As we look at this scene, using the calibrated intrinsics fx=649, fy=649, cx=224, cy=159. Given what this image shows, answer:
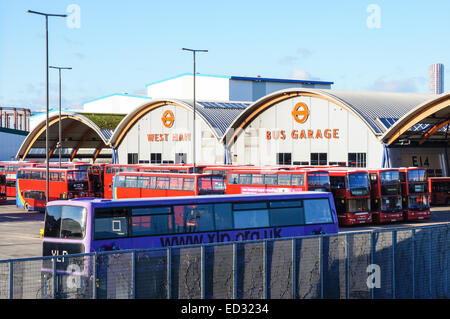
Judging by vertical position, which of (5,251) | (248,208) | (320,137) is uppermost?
(320,137)

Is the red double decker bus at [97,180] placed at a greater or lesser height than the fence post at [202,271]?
greater

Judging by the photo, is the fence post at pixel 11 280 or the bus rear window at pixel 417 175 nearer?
the fence post at pixel 11 280

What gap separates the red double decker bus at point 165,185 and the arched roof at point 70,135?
3544 cm

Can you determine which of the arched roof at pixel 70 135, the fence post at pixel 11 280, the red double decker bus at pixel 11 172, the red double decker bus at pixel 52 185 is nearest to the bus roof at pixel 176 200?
the fence post at pixel 11 280

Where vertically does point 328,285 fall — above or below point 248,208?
below

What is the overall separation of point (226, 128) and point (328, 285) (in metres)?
48.1

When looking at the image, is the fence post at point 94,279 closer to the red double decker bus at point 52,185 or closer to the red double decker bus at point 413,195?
the red double decker bus at point 413,195

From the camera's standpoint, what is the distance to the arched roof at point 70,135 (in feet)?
248

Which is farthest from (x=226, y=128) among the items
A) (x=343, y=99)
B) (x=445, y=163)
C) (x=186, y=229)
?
(x=186, y=229)

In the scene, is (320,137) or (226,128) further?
(226,128)

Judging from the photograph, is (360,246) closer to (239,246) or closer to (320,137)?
(239,246)
